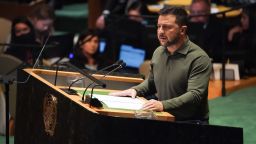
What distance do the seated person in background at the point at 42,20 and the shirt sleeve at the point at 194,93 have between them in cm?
507

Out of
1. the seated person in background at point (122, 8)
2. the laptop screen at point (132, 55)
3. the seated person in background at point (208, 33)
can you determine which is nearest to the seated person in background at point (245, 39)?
the seated person in background at point (208, 33)

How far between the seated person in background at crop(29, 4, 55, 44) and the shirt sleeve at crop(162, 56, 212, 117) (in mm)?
5073

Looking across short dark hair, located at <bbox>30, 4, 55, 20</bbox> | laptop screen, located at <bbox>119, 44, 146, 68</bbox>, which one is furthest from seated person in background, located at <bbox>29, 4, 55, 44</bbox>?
laptop screen, located at <bbox>119, 44, 146, 68</bbox>

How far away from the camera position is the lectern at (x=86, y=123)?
14.2ft

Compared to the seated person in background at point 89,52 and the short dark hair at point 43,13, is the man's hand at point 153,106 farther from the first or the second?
the short dark hair at point 43,13

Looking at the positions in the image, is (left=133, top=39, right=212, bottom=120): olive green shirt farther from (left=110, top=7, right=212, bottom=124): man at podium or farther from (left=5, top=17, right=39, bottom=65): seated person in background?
(left=5, top=17, right=39, bottom=65): seated person in background

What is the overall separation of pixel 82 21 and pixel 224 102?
510 cm

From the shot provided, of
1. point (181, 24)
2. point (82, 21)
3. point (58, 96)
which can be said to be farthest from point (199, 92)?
point (82, 21)

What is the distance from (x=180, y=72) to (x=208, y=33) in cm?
414

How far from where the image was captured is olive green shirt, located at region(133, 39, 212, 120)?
484cm

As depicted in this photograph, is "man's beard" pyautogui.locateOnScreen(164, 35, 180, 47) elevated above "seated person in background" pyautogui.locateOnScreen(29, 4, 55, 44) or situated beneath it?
elevated above

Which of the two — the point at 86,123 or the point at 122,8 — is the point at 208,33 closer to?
the point at 122,8

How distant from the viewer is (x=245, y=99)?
8.67m

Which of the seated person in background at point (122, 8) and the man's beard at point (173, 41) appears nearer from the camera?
the man's beard at point (173, 41)
